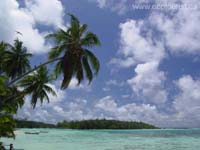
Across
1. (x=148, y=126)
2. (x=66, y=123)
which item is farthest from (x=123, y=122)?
(x=148, y=126)

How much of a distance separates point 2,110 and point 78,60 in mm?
4703

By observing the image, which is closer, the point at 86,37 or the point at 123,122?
the point at 86,37

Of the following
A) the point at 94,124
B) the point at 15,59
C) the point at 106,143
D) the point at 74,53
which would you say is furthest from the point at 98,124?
the point at 74,53

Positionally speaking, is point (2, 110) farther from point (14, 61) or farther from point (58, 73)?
point (14, 61)

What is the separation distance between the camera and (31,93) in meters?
21.8

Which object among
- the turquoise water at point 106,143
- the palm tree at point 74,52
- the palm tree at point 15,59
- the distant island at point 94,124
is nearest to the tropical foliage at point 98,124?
the distant island at point 94,124

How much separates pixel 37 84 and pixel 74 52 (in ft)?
24.7

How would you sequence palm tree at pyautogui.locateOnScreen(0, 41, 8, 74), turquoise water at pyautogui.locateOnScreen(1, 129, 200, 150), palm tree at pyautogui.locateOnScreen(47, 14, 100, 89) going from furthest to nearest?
turquoise water at pyautogui.locateOnScreen(1, 129, 200, 150) < palm tree at pyautogui.locateOnScreen(0, 41, 8, 74) < palm tree at pyautogui.locateOnScreen(47, 14, 100, 89)

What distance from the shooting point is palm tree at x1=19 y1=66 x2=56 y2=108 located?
2164cm

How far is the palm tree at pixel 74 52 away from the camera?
49.4 feet

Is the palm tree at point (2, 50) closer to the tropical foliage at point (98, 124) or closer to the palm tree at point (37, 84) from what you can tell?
the palm tree at point (37, 84)

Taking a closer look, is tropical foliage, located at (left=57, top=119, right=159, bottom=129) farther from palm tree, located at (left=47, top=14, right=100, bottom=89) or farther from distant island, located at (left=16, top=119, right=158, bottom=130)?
palm tree, located at (left=47, top=14, right=100, bottom=89)

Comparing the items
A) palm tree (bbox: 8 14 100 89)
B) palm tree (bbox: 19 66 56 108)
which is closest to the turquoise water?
palm tree (bbox: 19 66 56 108)

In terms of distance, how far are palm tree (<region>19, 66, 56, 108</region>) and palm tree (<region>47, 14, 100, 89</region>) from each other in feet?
20.8
